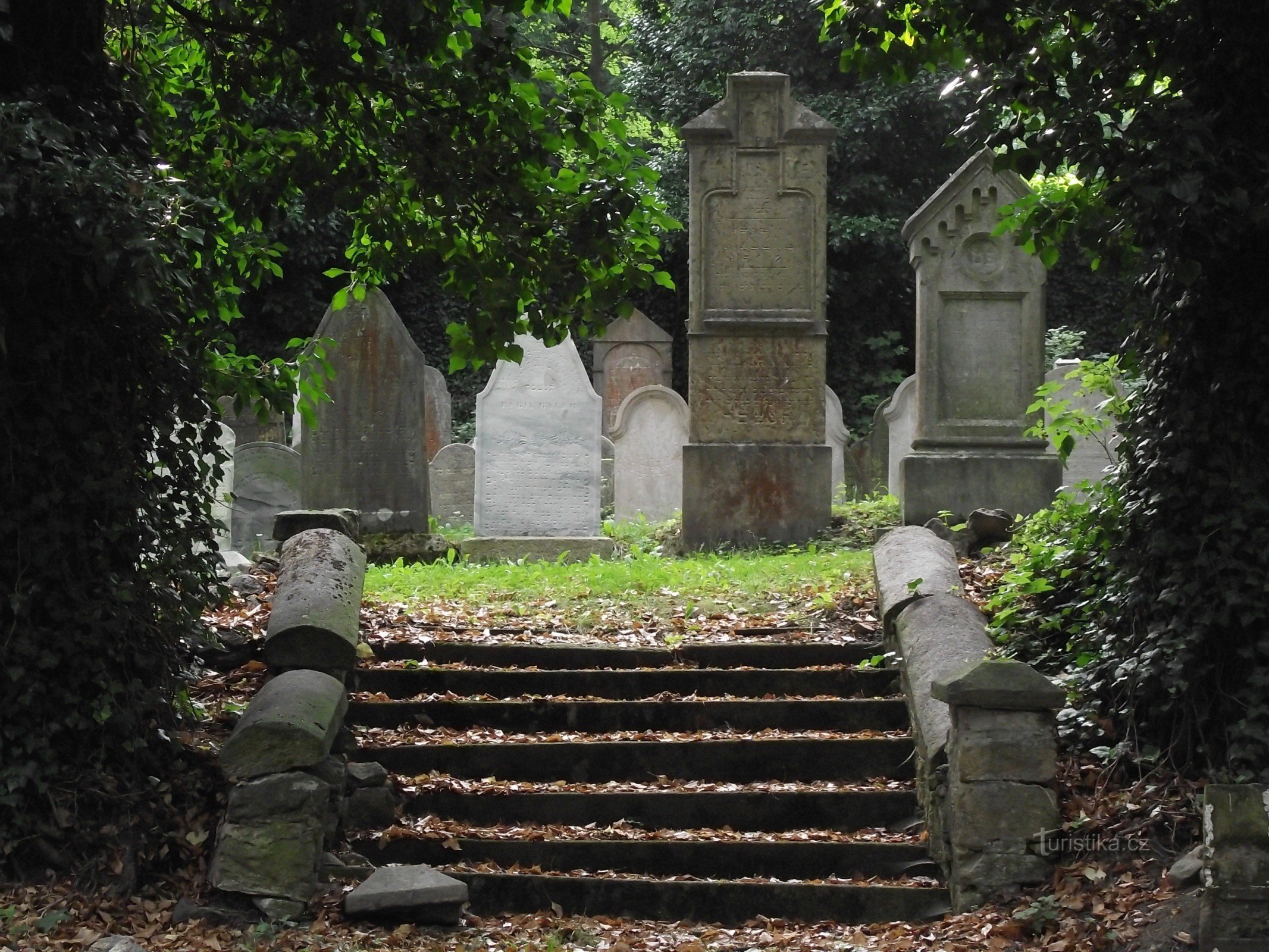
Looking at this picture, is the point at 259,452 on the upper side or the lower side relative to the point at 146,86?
lower

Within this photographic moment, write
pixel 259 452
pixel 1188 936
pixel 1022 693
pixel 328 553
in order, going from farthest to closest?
1. pixel 259 452
2. pixel 328 553
3. pixel 1022 693
4. pixel 1188 936

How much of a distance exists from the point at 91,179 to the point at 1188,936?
4229mm

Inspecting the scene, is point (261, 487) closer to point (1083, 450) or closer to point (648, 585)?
point (648, 585)

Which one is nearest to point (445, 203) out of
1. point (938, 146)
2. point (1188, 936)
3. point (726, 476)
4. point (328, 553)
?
point (328, 553)

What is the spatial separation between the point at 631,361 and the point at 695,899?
755 inches

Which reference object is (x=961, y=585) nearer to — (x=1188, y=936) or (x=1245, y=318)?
(x=1245, y=318)

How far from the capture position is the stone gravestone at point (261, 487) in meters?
13.6

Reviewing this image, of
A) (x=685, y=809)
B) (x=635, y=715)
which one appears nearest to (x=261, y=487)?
(x=635, y=715)

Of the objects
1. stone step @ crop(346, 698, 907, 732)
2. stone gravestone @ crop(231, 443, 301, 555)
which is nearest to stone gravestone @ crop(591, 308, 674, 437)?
stone gravestone @ crop(231, 443, 301, 555)

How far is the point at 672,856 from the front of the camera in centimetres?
550

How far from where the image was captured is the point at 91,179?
15.0 feet

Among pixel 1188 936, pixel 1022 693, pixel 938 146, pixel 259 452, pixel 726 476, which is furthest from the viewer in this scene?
pixel 938 146

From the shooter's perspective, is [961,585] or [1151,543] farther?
[961,585]

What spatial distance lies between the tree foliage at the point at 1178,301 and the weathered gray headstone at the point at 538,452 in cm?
700
